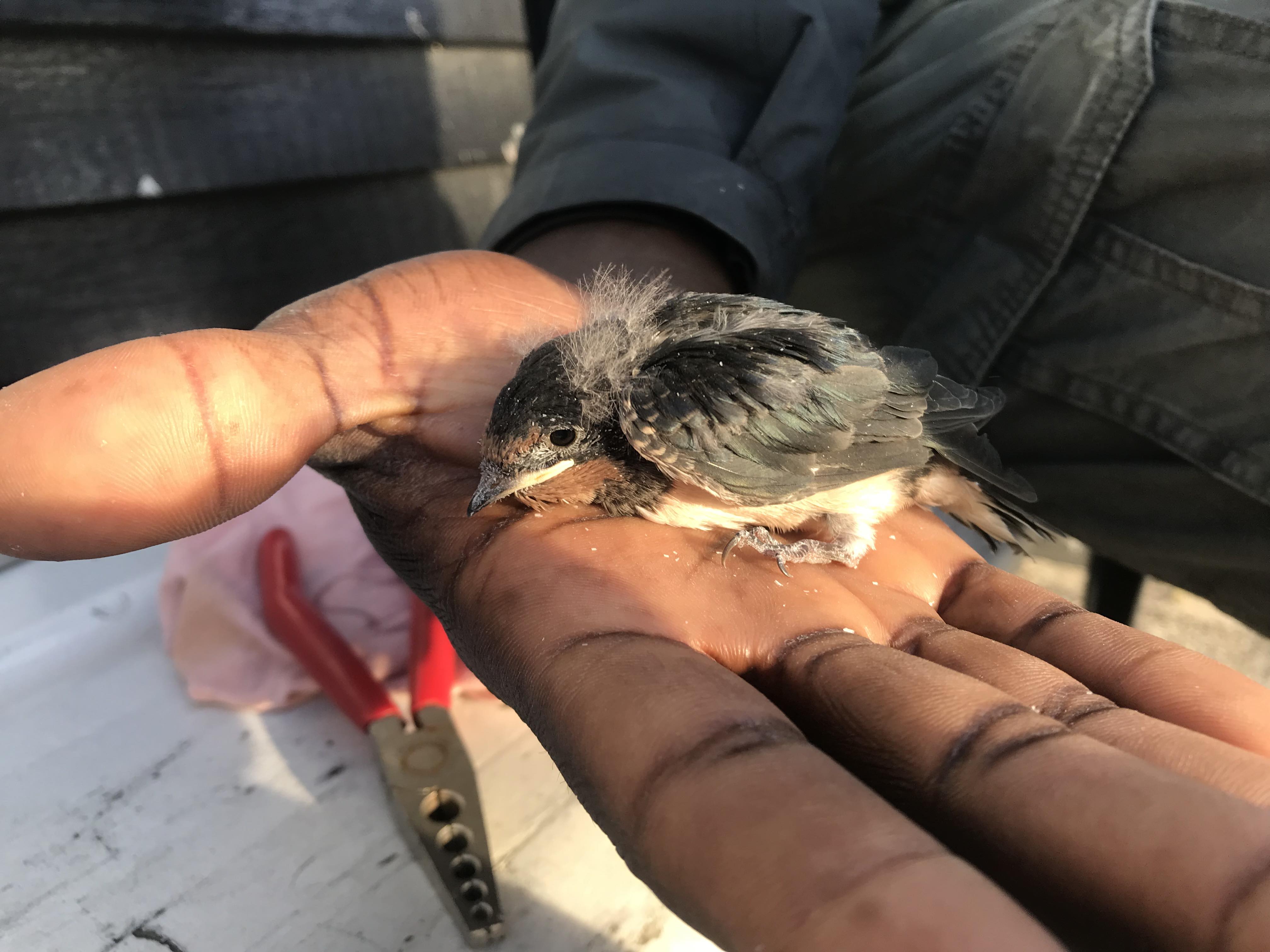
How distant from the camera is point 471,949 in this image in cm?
160

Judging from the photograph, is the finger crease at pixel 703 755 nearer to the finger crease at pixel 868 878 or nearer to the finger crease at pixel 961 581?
the finger crease at pixel 868 878

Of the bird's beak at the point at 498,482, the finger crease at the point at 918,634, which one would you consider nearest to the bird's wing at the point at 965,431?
the finger crease at the point at 918,634

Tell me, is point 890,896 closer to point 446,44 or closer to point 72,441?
point 72,441

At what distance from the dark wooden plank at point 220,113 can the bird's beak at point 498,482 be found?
1845 millimetres

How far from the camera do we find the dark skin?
0.87 metres

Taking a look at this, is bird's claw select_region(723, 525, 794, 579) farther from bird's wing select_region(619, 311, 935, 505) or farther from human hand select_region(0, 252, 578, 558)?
human hand select_region(0, 252, 578, 558)

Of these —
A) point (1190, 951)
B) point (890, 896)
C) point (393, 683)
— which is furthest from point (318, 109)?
point (1190, 951)

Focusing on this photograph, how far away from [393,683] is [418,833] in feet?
1.83

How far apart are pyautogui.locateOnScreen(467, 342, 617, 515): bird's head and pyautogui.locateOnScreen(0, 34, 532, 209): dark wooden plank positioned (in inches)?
70.2

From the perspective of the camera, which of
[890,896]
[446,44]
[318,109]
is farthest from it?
[446,44]

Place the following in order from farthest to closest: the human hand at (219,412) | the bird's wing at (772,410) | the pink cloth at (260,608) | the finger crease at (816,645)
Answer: the pink cloth at (260,608), the bird's wing at (772,410), the finger crease at (816,645), the human hand at (219,412)

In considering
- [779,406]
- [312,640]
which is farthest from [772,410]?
[312,640]

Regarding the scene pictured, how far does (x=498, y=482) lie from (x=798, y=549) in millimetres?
666

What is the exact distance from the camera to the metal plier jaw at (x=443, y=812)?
1594 mm
